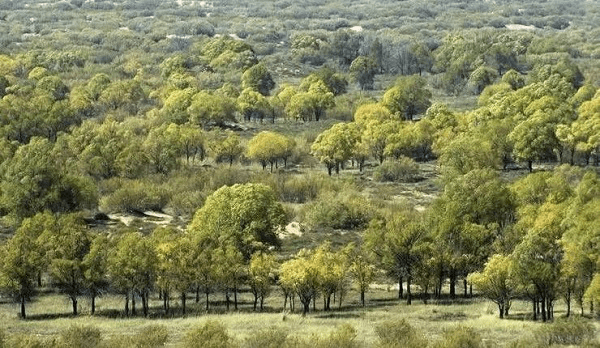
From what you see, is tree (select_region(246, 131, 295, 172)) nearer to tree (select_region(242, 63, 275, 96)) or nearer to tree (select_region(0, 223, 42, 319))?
tree (select_region(242, 63, 275, 96))

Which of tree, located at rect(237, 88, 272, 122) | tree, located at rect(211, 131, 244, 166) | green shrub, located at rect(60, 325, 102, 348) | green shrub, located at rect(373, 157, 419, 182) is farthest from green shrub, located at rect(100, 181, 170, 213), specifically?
green shrub, located at rect(60, 325, 102, 348)

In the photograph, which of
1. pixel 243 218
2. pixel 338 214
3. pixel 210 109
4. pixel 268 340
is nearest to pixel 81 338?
pixel 268 340

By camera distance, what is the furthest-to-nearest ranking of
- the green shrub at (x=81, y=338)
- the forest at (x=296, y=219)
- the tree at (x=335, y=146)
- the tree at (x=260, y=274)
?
the tree at (x=335, y=146), the tree at (x=260, y=274), the forest at (x=296, y=219), the green shrub at (x=81, y=338)

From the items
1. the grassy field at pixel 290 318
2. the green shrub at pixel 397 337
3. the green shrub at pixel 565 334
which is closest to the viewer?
the green shrub at pixel 397 337

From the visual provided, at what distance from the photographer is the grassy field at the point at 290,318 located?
56062 millimetres

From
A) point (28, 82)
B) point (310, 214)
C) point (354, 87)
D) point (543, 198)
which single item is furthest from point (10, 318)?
point (354, 87)

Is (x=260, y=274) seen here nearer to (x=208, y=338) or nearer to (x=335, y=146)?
(x=208, y=338)

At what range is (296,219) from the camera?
317 feet

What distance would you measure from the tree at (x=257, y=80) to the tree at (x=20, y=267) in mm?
102227

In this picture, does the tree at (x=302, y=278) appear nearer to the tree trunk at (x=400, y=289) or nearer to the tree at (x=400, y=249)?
the tree at (x=400, y=249)

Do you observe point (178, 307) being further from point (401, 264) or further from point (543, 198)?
point (543, 198)

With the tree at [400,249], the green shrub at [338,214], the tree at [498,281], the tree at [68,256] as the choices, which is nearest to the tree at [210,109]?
the green shrub at [338,214]

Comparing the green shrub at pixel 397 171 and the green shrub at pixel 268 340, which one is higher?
the green shrub at pixel 268 340

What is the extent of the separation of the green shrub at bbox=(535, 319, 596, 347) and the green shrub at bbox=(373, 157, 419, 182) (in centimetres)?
6595
